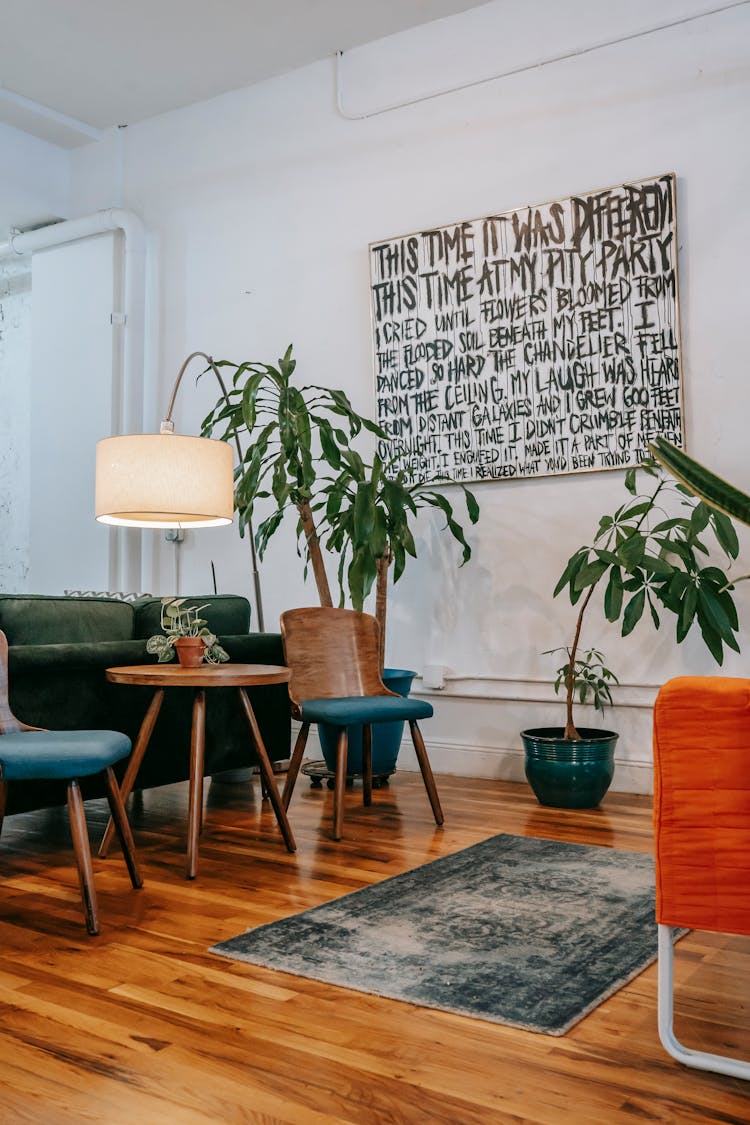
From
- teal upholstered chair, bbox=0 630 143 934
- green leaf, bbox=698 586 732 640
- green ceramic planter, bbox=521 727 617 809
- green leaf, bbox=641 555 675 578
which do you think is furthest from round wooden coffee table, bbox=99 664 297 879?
green leaf, bbox=698 586 732 640

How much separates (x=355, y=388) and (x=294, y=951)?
3229 mm

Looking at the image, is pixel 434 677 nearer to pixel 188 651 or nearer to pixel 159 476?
pixel 188 651

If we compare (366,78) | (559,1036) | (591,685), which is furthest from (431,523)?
(559,1036)

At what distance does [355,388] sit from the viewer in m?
4.92

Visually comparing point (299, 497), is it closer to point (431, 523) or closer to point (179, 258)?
point (431, 523)

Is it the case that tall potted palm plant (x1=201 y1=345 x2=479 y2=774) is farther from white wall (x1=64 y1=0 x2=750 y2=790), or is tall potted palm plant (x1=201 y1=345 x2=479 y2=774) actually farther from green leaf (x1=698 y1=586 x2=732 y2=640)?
green leaf (x1=698 y1=586 x2=732 y2=640)

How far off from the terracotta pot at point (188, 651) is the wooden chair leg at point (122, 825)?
578 mm

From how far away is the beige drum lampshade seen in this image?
312 cm

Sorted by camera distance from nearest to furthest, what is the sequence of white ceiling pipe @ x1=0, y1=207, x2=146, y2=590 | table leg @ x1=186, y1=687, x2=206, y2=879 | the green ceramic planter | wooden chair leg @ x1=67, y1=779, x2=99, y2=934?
wooden chair leg @ x1=67, y1=779, x2=99, y2=934, table leg @ x1=186, y1=687, x2=206, y2=879, the green ceramic planter, white ceiling pipe @ x1=0, y1=207, x2=146, y2=590

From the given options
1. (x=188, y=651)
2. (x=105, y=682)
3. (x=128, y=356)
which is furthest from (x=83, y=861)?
(x=128, y=356)

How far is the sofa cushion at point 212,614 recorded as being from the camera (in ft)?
11.6

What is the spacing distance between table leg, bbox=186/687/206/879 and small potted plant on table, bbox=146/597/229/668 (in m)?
0.22

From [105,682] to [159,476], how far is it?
692 mm

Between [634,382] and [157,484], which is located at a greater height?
[634,382]
